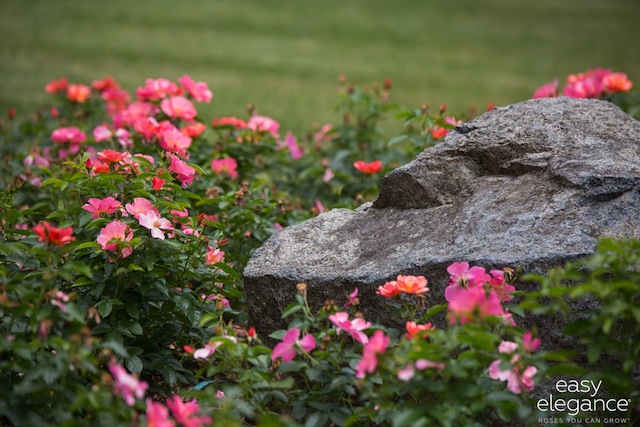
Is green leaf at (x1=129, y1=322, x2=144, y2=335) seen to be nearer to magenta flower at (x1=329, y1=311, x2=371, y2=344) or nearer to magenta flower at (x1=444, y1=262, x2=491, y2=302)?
magenta flower at (x1=329, y1=311, x2=371, y2=344)

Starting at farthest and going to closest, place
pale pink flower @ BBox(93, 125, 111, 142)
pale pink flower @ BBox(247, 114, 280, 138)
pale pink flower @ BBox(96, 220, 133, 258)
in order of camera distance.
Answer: pale pink flower @ BBox(247, 114, 280, 138) → pale pink flower @ BBox(93, 125, 111, 142) → pale pink flower @ BBox(96, 220, 133, 258)

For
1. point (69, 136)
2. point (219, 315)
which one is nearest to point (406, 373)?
point (219, 315)

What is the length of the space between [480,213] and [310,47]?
8.00 m

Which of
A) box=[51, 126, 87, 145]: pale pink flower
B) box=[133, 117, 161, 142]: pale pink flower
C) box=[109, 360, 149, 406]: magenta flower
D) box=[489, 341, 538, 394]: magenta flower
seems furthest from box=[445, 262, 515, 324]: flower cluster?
box=[51, 126, 87, 145]: pale pink flower

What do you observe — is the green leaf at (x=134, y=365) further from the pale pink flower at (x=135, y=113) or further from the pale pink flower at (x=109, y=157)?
the pale pink flower at (x=135, y=113)

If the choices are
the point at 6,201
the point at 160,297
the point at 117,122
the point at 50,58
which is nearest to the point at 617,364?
the point at 160,297

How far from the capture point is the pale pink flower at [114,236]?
207 centimetres

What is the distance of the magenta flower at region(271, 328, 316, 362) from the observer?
182 centimetres

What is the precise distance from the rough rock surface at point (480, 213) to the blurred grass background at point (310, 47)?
3.97 meters

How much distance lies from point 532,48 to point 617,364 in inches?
344

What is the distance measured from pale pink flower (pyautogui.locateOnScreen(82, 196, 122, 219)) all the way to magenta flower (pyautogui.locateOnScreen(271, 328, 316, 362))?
0.65m

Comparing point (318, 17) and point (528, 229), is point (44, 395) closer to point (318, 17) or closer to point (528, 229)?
point (528, 229)

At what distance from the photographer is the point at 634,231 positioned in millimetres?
2162

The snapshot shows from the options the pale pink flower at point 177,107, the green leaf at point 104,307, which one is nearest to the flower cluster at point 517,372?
the green leaf at point 104,307
